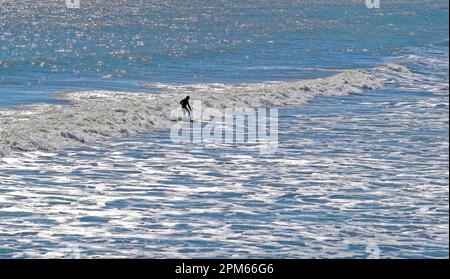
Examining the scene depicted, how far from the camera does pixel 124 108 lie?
85.4 ft

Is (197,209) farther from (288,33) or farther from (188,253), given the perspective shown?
(288,33)

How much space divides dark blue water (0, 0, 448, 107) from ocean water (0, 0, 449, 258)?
0.29 meters

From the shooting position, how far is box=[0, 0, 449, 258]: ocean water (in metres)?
13.6

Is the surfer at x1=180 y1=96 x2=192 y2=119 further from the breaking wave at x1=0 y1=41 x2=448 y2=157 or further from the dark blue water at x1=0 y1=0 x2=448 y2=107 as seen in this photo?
the dark blue water at x1=0 y1=0 x2=448 y2=107

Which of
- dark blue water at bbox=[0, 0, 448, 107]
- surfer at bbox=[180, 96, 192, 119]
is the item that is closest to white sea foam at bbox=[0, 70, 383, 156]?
surfer at bbox=[180, 96, 192, 119]

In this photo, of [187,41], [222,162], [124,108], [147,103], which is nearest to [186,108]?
[124,108]

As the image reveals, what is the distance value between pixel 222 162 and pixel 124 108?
7717 mm

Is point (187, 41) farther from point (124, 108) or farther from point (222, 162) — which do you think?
point (222, 162)

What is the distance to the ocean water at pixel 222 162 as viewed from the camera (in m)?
13.6

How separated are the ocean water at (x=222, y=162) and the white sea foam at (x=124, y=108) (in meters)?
0.07
